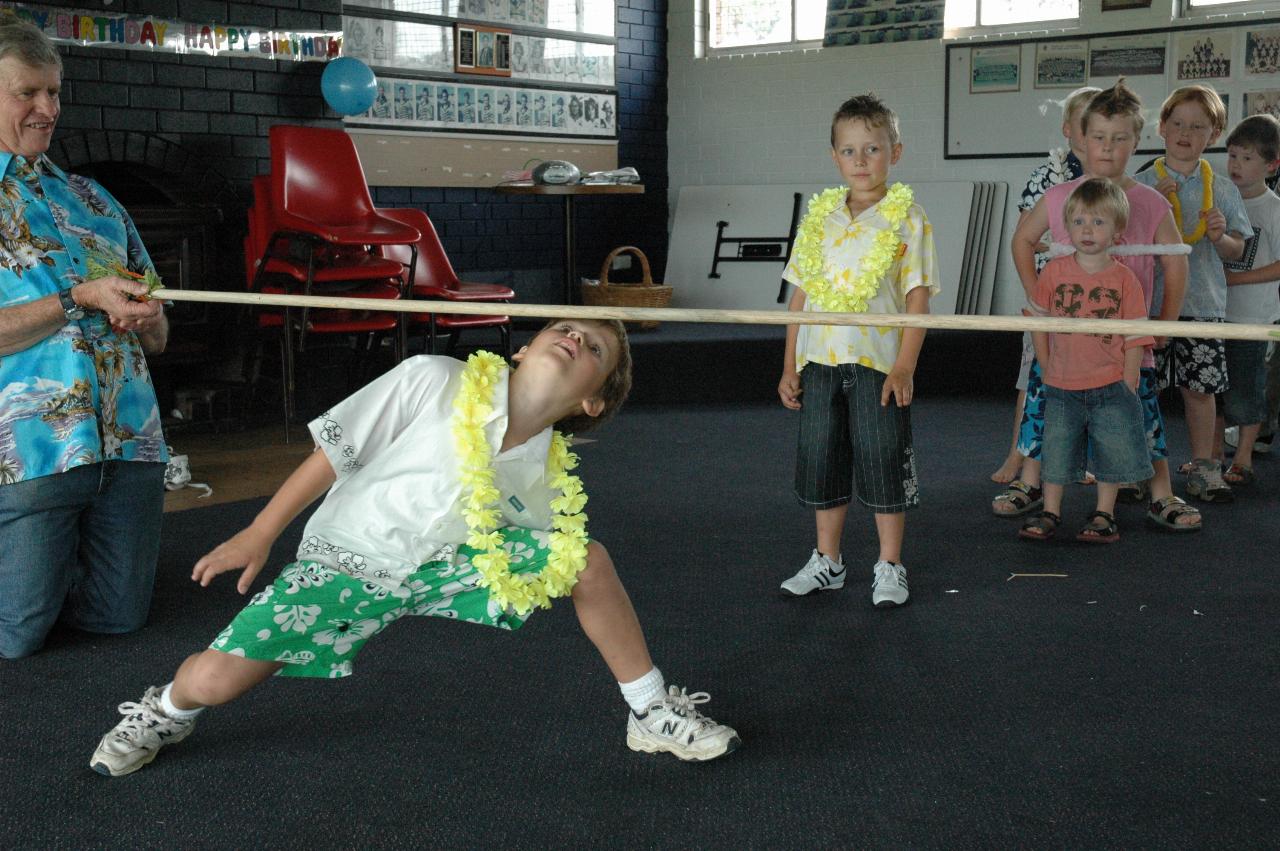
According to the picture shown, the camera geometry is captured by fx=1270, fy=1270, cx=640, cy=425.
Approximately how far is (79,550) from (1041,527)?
7.83 feet

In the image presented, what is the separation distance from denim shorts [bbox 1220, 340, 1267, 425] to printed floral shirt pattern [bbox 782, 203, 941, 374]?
1.85m

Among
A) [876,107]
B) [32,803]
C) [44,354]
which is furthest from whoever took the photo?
[876,107]

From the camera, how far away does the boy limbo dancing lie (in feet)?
6.06

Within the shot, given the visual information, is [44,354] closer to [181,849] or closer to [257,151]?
[181,849]

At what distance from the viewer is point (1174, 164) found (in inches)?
154

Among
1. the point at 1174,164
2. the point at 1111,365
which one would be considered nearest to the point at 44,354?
the point at 1111,365

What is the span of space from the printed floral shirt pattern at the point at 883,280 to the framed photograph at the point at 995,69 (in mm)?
4326

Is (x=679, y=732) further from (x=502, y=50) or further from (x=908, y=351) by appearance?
(x=502, y=50)

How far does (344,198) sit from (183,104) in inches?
28.4

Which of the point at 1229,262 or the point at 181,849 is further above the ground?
the point at 1229,262

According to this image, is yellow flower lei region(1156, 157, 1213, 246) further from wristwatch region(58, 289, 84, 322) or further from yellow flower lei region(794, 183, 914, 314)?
wristwatch region(58, 289, 84, 322)

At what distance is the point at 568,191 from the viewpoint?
19.7 ft

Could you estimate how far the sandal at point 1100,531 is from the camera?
340 cm

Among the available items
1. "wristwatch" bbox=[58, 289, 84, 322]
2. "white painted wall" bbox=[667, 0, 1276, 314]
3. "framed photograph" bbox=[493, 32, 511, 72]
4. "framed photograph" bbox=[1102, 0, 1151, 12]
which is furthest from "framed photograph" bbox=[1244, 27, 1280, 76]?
"wristwatch" bbox=[58, 289, 84, 322]
